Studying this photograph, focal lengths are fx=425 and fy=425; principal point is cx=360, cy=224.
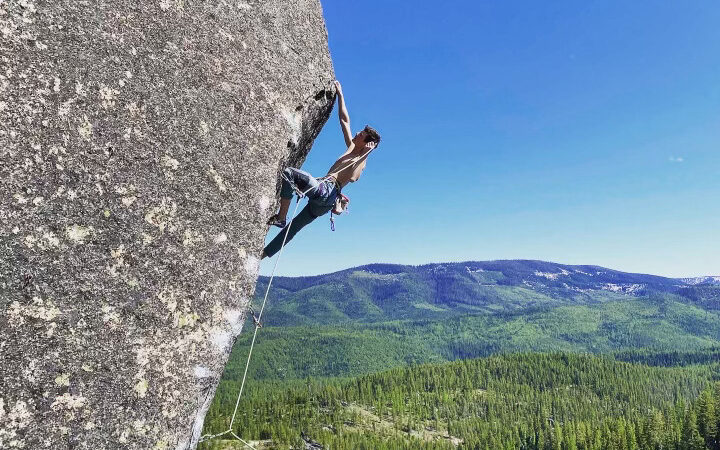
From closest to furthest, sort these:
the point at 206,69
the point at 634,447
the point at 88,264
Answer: the point at 88,264 → the point at 206,69 → the point at 634,447

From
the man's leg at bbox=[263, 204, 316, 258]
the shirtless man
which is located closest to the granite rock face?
the shirtless man

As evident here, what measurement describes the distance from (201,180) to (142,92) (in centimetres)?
140

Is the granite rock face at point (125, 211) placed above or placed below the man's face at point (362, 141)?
below

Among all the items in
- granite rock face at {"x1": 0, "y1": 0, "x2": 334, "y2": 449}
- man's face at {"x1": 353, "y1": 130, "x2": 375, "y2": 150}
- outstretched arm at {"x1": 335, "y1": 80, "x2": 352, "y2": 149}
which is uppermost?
outstretched arm at {"x1": 335, "y1": 80, "x2": 352, "y2": 149}

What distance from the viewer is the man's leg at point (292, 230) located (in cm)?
850

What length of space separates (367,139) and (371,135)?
0.47ft

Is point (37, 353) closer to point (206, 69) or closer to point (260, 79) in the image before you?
point (206, 69)

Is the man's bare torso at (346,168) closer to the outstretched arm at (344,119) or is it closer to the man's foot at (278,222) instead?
the outstretched arm at (344,119)

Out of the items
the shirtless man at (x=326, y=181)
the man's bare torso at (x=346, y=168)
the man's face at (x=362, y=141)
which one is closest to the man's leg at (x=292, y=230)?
the shirtless man at (x=326, y=181)

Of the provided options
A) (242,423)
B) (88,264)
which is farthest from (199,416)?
(242,423)

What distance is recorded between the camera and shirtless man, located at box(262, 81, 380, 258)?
26.5 feet

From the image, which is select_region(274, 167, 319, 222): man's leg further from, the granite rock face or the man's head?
the man's head

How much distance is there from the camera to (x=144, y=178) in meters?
5.55

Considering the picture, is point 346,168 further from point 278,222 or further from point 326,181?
point 278,222
